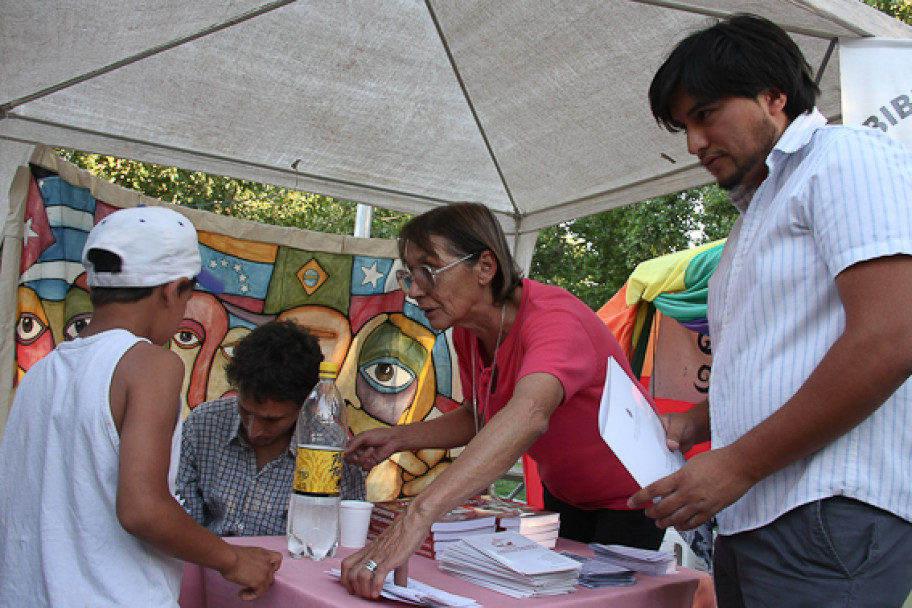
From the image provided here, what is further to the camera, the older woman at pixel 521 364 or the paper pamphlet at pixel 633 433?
the older woman at pixel 521 364

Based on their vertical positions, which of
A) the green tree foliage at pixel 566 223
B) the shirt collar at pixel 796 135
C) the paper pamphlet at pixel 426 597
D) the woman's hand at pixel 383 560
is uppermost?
the green tree foliage at pixel 566 223

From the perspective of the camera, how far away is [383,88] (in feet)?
11.3

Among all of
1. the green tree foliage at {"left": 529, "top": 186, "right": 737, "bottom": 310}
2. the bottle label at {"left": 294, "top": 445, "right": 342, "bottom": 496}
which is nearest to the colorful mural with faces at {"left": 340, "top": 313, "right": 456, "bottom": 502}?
the bottle label at {"left": 294, "top": 445, "right": 342, "bottom": 496}

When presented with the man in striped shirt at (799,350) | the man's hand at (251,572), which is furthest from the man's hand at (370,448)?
the man in striped shirt at (799,350)

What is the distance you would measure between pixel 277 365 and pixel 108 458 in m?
1.01

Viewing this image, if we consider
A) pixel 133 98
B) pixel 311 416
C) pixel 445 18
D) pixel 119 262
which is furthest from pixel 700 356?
pixel 119 262

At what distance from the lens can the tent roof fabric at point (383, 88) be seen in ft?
8.98

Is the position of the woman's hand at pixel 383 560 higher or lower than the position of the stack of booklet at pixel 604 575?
higher

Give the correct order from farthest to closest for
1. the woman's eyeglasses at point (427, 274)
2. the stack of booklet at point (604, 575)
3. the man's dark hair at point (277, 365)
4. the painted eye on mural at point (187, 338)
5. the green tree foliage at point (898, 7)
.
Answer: the green tree foliage at point (898, 7) → the painted eye on mural at point (187, 338) → the man's dark hair at point (277, 365) → the woman's eyeglasses at point (427, 274) → the stack of booklet at point (604, 575)

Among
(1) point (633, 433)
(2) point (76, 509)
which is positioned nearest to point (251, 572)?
(2) point (76, 509)

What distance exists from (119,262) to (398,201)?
2741mm

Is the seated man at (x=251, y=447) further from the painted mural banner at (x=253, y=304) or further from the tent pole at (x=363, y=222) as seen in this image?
the tent pole at (x=363, y=222)

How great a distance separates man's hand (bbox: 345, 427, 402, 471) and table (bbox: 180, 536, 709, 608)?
0.43m

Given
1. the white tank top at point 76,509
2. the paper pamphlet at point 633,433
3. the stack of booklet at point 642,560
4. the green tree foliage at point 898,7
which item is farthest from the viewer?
the green tree foliage at point 898,7
